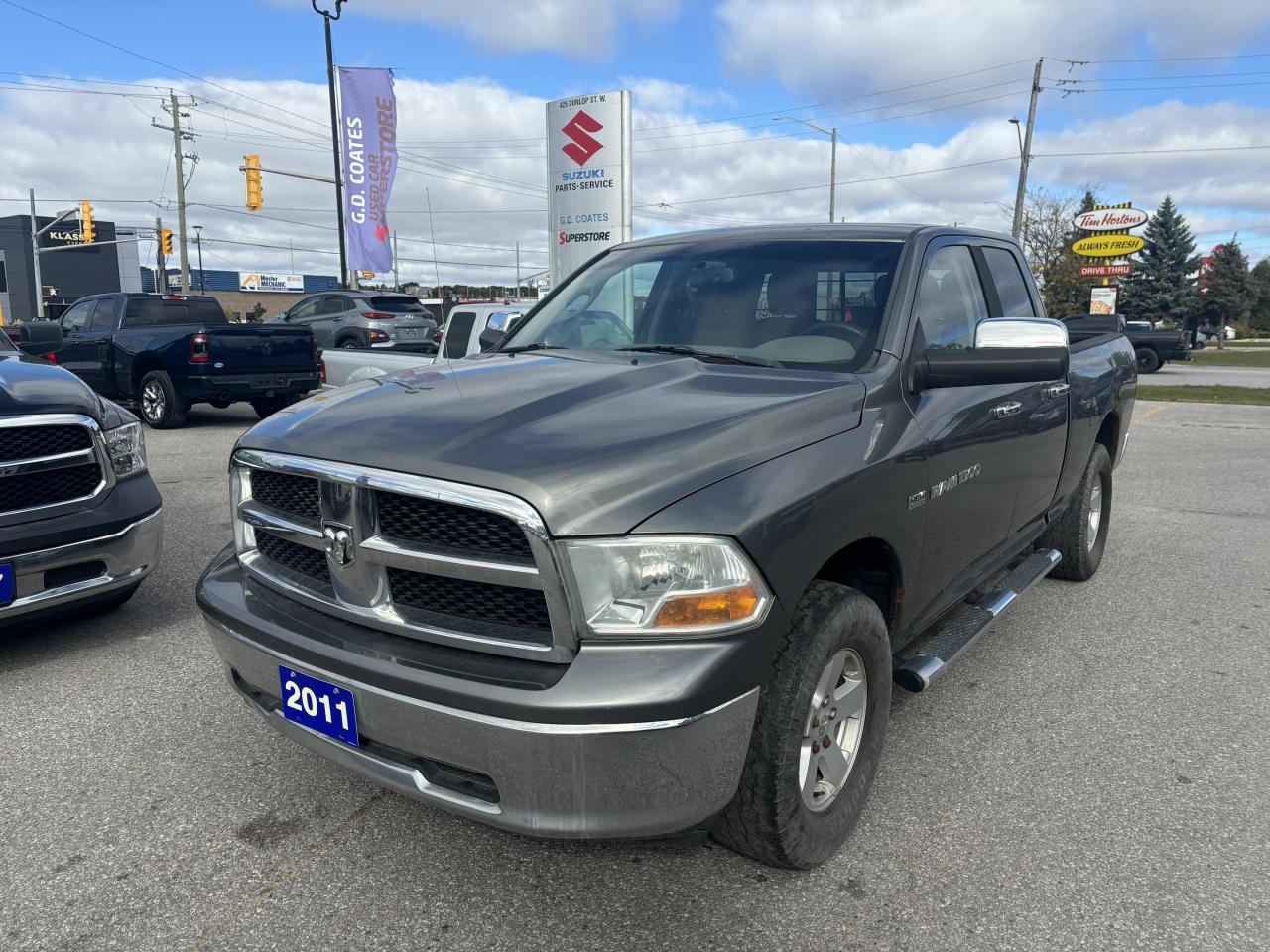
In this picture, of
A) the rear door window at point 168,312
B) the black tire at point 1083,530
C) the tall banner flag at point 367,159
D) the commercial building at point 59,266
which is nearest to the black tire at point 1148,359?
the tall banner flag at point 367,159

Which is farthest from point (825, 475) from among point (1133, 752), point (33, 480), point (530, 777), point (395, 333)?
point (395, 333)

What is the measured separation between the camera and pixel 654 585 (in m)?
2.06

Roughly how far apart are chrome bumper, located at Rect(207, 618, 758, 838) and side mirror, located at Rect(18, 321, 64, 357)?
4.68 metres

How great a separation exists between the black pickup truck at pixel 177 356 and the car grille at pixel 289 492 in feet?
32.5

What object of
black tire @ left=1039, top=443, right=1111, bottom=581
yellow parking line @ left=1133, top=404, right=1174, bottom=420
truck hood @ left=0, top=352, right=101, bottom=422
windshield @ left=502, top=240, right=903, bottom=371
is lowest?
yellow parking line @ left=1133, top=404, right=1174, bottom=420

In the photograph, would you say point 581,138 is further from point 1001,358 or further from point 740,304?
point 1001,358

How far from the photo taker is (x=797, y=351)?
3.15 metres

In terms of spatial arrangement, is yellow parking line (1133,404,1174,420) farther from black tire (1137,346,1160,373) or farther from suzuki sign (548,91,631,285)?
black tire (1137,346,1160,373)

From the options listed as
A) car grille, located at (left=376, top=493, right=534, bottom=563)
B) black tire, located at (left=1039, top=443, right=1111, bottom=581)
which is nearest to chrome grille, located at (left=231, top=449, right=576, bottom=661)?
car grille, located at (left=376, top=493, right=534, bottom=563)

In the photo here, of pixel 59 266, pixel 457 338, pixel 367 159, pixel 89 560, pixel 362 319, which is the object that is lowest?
pixel 89 560

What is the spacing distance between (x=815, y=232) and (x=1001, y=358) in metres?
1.05

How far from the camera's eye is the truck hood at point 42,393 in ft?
13.0

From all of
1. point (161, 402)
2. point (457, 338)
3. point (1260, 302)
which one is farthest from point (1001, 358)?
point (1260, 302)

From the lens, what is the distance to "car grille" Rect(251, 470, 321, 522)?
8.18 feet
